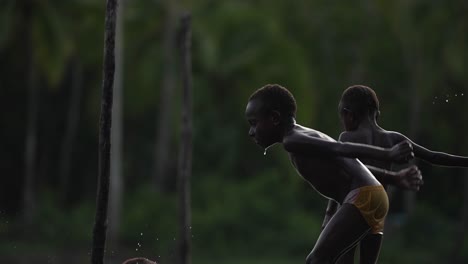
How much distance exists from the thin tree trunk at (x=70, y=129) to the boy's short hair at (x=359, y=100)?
3266 cm

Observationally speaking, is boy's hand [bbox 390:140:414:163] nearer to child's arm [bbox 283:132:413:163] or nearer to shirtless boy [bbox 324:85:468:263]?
child's arm [bbox 283:132:413:163]

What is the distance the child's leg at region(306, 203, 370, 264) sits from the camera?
24.4 feet

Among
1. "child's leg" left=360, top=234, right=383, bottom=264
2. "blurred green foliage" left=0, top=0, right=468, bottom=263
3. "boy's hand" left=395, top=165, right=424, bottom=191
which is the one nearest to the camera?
"boy's hand" left=395, top=165, right=424, bottom=191

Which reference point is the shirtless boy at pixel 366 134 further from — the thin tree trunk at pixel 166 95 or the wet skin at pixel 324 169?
the thin tree trunk at pixel 166 95

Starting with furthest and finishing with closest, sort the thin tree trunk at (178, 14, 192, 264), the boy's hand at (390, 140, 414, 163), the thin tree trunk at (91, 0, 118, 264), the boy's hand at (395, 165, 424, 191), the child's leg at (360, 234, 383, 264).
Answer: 1. the thin tree trunk at (178, 14, 192, 264)
2. the thin tree trunk at (91, 0, 118, 264)
3. the child's leg at (360, 234, 383, 264)
4. the boy's hand at (395, 165, 424, 191)
5. the boy's hand at (390, 140, 414, 163)

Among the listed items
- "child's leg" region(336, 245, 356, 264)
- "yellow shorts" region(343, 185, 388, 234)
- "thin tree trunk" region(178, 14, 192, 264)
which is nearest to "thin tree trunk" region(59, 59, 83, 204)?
"thin tree trunk" region(178, 14, 192, 264)

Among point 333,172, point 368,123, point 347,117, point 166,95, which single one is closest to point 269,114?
point 333,172

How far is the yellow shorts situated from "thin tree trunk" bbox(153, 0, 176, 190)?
31670mm

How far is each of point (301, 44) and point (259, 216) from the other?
7958 mm

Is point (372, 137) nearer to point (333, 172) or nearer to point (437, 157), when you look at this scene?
point (437, 157)

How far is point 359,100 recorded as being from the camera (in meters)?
8.16

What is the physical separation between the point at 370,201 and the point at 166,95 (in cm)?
3182

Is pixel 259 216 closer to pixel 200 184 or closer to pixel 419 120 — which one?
pixel 200 184

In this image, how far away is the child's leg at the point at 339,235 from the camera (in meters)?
7.43
